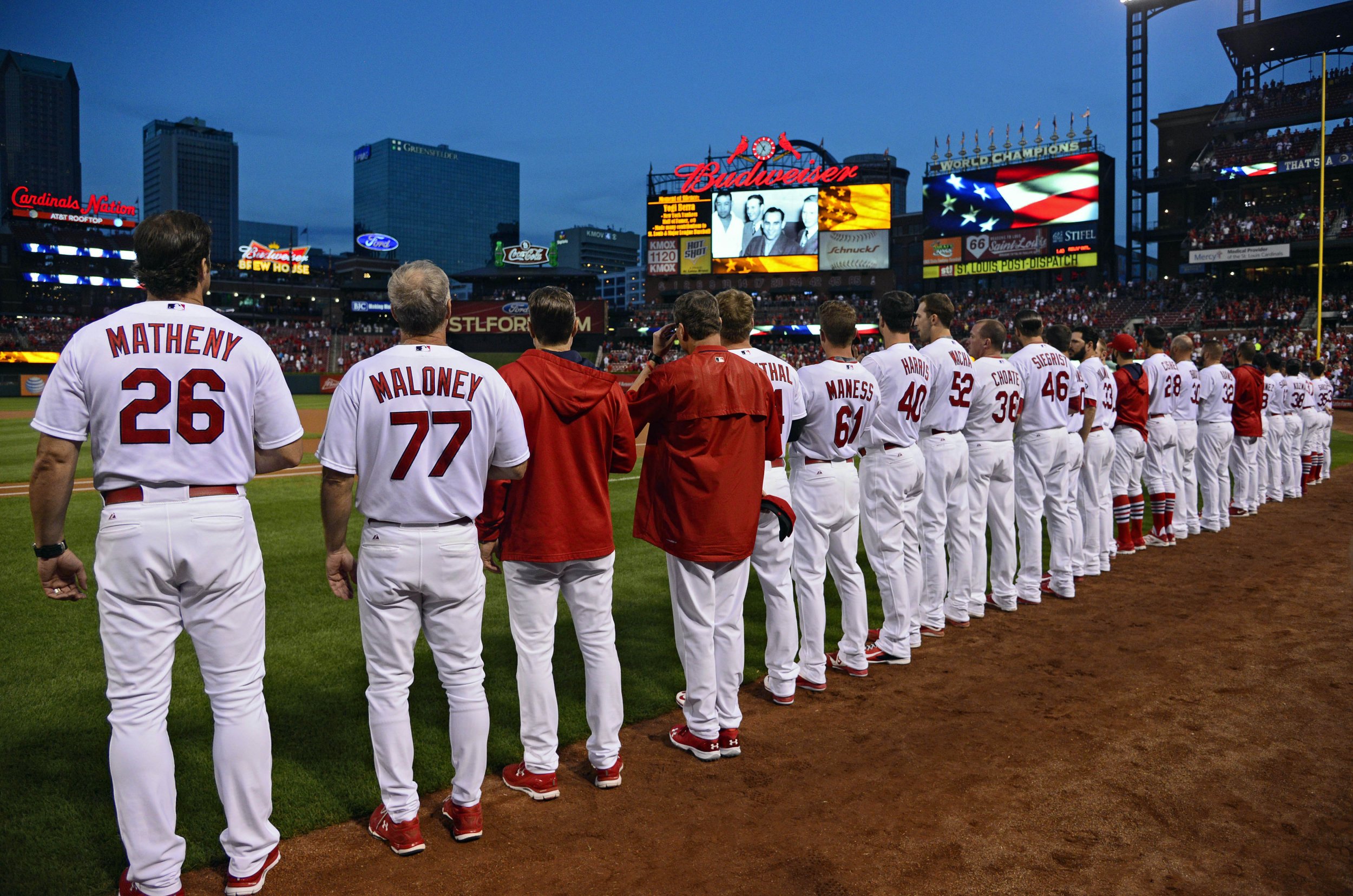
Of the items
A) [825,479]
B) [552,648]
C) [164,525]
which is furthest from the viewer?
[825,479]

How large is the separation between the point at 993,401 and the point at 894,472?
56.9 inches

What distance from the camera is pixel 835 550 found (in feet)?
17.1

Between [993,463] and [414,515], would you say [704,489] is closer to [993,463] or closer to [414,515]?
[414,515]

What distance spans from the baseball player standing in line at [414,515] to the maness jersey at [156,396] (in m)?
0.36

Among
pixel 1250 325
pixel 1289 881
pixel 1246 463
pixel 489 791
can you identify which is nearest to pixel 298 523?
pixel 489 791

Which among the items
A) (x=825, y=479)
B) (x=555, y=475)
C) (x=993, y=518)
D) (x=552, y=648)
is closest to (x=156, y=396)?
(x=555, y=475)

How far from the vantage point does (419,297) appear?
3.29 m

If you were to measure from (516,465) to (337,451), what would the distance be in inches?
27.3

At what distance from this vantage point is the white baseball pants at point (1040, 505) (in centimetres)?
714

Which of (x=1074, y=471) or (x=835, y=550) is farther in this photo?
(x=1074, y=471)

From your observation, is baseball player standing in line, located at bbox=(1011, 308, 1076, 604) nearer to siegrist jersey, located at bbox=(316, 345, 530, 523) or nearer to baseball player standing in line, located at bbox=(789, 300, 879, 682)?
baseball player standing in line, located at bbox=(789, 300, 879, 682)

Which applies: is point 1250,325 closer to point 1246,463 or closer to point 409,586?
point 1246,463

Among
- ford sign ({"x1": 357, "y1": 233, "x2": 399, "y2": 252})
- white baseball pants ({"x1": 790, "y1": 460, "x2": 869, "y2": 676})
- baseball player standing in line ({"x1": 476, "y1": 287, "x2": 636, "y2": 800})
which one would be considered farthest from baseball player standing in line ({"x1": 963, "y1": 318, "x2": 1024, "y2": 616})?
ford sign ({"x1": 357, "y1": 233, "x2": 399, "y2": 252})

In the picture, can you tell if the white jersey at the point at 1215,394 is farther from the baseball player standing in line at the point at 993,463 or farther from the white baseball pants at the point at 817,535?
the white baseball pants at the point at 817,535
